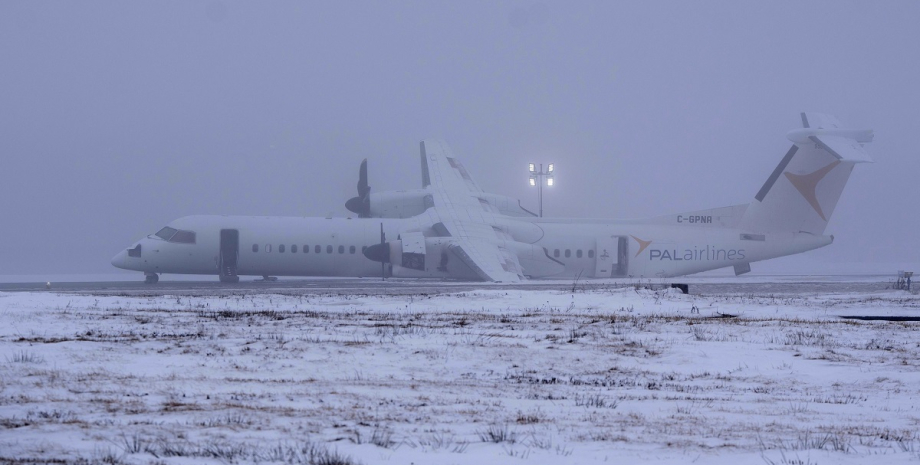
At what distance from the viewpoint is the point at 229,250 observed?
39.0 m

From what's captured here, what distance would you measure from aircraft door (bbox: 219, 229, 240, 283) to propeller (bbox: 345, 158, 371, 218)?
771cm

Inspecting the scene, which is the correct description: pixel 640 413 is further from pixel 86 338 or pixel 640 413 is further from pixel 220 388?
pixel 86 338

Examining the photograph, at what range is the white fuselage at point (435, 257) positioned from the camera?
39.1m

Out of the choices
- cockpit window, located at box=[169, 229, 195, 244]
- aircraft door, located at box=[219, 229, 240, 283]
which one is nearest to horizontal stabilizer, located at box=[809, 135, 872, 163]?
aircraft door, located at box=[219, 229, 240, 283]

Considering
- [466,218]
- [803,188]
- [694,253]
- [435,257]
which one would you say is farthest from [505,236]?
[803,188]

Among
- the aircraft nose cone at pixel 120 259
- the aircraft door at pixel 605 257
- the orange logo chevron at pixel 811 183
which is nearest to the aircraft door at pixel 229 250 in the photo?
the aircraft nose cone at pixel 120 259

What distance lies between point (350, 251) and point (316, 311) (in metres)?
18.9

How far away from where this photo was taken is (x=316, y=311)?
805 inches

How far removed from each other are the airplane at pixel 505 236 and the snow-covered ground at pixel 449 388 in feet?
64.1

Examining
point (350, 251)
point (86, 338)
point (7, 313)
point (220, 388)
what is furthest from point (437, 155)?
point (220, 388)

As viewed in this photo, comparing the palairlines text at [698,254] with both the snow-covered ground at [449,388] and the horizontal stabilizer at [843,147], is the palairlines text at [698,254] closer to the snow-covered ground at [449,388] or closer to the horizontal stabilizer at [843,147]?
the horizontal stabilizer at [843,147]

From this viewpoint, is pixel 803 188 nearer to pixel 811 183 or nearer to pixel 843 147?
pixel 811 183

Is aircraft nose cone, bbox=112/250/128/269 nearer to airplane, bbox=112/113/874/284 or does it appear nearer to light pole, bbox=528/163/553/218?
airplane, bbox=112/113/874/284

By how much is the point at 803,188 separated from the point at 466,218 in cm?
1706
